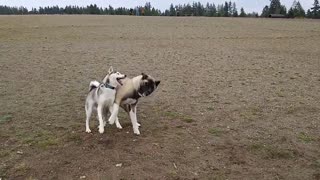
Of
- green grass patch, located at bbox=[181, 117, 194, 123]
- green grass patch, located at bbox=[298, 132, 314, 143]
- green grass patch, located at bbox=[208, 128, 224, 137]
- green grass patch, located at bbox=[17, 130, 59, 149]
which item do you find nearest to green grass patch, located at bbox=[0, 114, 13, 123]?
green grass patch, located at bbox=[17, 130, 59, 149]

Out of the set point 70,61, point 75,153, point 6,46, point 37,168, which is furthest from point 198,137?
point 6,46

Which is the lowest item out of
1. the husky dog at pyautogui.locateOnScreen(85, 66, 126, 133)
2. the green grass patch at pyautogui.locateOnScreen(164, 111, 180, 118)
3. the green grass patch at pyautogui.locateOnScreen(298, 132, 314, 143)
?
the green grass patch at pyautogui.locateOnScreen(298, 132, 314, 143)

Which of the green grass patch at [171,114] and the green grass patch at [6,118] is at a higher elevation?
the green grass patch at [6,118]

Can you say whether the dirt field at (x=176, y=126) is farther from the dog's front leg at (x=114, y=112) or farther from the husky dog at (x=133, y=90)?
the husky dog at (x=133, y=90)

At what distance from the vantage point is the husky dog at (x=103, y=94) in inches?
242

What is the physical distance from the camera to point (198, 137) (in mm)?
6328

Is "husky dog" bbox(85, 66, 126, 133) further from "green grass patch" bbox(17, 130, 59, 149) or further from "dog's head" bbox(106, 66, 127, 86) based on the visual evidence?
"green grass patch" bbox(17, 130, 59, 149)

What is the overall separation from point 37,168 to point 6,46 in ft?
54.0

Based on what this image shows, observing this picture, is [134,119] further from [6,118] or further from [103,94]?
[6,118]

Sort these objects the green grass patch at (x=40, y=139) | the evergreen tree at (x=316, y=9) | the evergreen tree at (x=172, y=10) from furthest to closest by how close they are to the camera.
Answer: the evergreen tree at (x=172, y=10), the evergreen tree at (x=316, y=9), the green grass patch at (x=40, y=139)

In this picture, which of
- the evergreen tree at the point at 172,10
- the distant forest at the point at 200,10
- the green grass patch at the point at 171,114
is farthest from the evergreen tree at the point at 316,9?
the green grass patch at the point at 171,114

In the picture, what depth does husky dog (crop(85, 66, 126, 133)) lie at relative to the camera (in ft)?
20.1

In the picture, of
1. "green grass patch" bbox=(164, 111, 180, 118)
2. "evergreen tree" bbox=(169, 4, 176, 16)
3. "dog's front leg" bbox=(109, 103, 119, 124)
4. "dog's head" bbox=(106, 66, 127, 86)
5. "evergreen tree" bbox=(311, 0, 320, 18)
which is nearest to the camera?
"dog's head" bbox=(106, 66, 127, 86)

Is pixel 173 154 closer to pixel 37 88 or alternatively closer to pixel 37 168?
pixel 37 168
